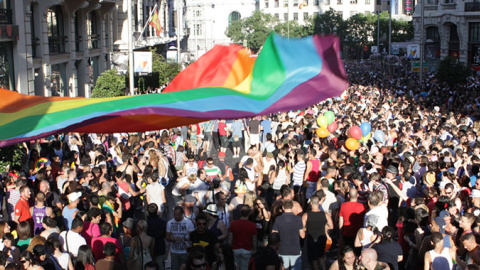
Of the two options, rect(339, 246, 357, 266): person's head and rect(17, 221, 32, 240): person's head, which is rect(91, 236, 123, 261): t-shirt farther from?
rect(339, 246, 357, 266): person's head

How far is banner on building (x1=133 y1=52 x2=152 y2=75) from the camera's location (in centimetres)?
2780

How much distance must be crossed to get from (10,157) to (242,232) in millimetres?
5252

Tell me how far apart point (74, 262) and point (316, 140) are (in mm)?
8998

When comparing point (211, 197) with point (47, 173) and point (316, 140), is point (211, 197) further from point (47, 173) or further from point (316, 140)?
point (316, 140)

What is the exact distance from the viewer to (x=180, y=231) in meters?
8.74

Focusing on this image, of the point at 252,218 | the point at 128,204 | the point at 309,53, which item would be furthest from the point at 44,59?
the point at 309,53

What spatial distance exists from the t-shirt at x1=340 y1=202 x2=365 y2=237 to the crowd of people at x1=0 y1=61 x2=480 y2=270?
15 millimetres

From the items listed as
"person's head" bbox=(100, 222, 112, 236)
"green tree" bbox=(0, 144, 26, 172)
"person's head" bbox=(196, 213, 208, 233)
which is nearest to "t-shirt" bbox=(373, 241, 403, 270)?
"person's head" bbox=(196, 213, 208, 233)

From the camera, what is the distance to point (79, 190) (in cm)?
1047

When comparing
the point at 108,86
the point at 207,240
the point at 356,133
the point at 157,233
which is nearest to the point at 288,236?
the point at 207,240

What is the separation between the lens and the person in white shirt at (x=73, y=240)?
26.7ft

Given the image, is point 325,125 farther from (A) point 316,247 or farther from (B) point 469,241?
(B) point 469,241

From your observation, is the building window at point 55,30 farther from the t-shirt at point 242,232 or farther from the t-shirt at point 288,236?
the t-shirt at point 288,236

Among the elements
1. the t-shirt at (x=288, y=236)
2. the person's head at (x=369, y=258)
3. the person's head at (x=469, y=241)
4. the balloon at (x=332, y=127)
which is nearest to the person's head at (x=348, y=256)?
the person's head at (x=369, y=258)
